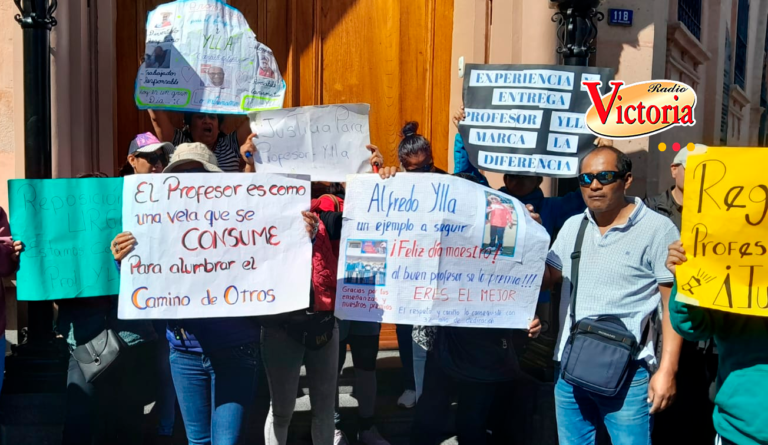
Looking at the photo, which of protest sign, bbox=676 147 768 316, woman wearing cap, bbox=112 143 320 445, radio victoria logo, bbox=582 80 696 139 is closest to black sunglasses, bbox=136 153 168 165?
woman wearing cap, bbox=112 143 320 445

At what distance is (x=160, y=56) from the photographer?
437 cm

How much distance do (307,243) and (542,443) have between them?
227 centimetres

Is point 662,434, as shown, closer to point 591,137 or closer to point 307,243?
point 591,137

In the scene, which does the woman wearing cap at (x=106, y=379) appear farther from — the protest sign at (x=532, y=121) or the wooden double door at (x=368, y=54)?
the wooden double door at (x=368, y=54)

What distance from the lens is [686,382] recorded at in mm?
4445

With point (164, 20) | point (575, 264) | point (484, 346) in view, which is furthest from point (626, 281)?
point (164, 20)

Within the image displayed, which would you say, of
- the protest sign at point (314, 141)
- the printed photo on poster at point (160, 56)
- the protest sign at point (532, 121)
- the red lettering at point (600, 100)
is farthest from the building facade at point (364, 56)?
the protest sign at point (314, 141)

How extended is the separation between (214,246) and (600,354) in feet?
6.36

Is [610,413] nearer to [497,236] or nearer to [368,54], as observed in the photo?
[497,236]

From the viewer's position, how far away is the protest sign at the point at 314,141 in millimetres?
3826

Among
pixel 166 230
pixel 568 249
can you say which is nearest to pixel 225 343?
pixel 166 230

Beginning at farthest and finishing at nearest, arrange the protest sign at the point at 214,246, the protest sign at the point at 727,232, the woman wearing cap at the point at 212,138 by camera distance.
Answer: the woman wearing cap at the point at 212,138, the protest sign at the point at 214,246, the protest sign at the point at 727,232

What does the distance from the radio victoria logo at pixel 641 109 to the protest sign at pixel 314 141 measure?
1415mm

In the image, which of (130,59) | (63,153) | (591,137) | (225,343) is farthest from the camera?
(130,59)
